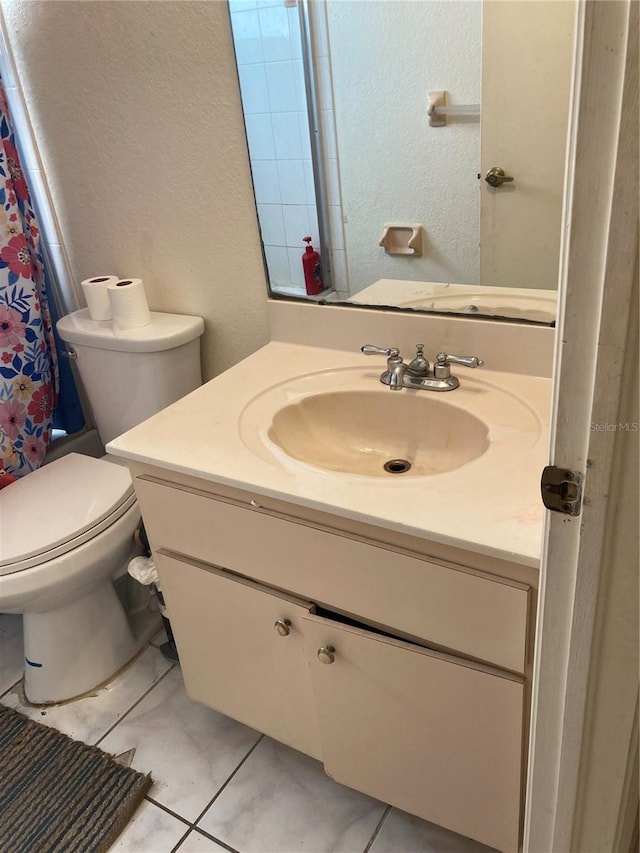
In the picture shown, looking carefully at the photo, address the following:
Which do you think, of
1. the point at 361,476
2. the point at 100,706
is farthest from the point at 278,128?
the point at 100,706

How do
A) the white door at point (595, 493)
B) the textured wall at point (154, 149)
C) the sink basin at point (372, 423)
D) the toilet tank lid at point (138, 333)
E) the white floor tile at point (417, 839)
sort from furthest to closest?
the toilet tank lid at point (138, 333), the textured wall at point (154, 149), the white floor tile at point (417, 839), the sink basin at point (372, 423), the white door at point (595, 493)

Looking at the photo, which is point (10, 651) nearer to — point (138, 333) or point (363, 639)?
point (138, 333)

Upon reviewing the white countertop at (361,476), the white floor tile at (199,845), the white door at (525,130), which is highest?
the white door at (525,130)

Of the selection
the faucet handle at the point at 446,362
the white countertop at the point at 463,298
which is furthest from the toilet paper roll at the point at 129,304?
the faucet handle at the point at 446,362

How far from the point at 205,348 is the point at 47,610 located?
2.36ft

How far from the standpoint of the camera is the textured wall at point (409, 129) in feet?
3.52

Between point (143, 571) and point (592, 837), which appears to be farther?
point (143, 571)

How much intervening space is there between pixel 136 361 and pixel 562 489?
3.82 feet

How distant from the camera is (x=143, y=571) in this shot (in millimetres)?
1467

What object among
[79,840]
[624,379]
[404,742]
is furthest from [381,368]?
[79,840]

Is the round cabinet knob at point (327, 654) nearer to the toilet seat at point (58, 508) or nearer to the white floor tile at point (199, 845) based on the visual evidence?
the white floor tile at point (199, 845)

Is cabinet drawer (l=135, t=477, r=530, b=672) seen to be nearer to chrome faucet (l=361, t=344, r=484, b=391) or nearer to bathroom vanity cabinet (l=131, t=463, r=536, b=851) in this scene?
bathroom vanity cabinet (l=131, t=463, r=536, b=851)

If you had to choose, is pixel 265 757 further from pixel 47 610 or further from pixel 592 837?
pixel 592 837

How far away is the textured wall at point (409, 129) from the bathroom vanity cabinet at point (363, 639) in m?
0.57
